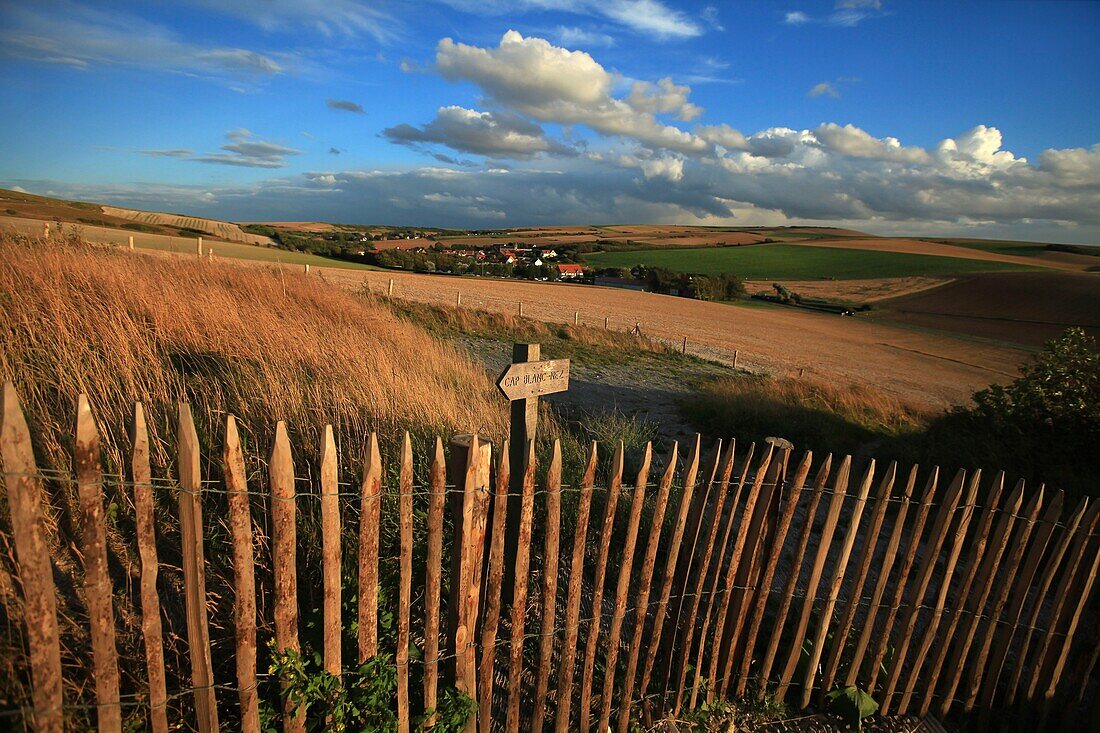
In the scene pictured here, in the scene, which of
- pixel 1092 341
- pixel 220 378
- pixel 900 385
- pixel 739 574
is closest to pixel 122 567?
pixel 220 378

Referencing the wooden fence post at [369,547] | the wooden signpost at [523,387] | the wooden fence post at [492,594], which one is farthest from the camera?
the wooden signpost at [523,387]

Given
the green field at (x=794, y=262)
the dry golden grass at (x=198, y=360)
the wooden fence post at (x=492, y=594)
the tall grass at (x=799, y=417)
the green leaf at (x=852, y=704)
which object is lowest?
the green leaf at (x=852, y=704)

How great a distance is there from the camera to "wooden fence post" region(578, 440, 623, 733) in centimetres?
264

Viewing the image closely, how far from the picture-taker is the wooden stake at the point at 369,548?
221cm

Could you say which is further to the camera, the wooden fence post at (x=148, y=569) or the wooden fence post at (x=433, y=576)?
the wooden fence post at (x=433, y=576)

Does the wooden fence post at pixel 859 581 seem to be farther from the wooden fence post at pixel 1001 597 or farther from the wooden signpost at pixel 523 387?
the wooden signpost at pixel 523 387

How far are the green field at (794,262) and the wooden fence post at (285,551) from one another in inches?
2807

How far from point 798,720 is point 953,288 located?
67817 mm

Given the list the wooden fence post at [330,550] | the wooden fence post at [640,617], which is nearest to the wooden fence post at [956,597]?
the wooden fence post at [640,617]

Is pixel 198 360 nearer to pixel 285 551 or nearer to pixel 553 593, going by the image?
pixel 285 551

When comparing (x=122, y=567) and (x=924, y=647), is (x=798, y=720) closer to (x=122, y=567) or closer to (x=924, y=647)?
(x=924, y=647)

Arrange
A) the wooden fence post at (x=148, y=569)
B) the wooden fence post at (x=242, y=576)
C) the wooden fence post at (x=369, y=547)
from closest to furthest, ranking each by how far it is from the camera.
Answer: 1. the wooden fence post at (x=148, y=569)
2. the wooden fence post at (x=242, y=576)
3. the wooden fence post at (x=369, y=547)

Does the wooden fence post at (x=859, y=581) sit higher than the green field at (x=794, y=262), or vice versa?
the green field at (x=794, y=262)

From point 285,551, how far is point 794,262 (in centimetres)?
8944
